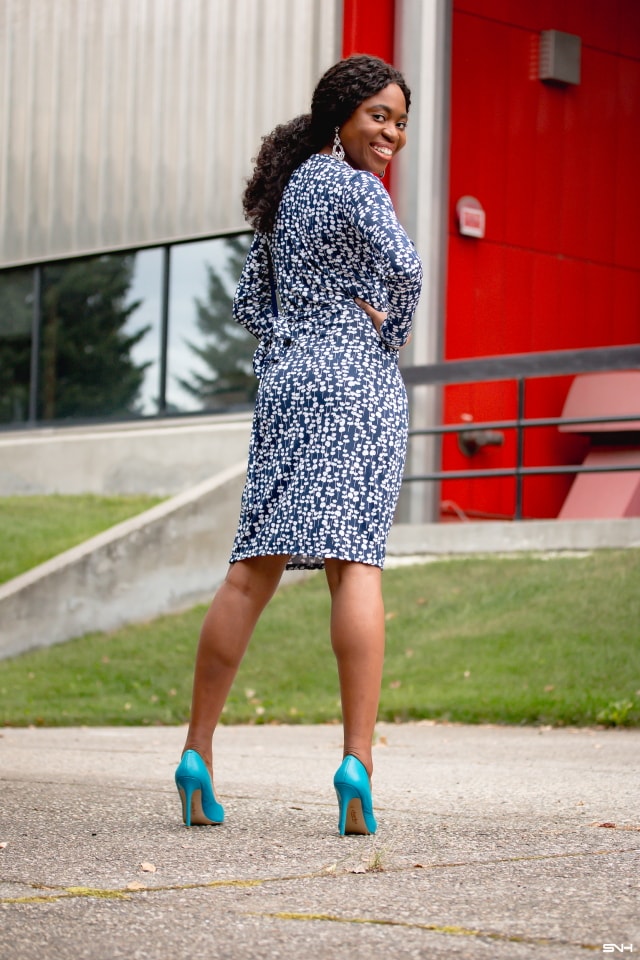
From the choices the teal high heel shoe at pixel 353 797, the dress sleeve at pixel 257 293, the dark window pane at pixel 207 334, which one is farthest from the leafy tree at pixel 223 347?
the teal high heel shoe at pixel 353 797

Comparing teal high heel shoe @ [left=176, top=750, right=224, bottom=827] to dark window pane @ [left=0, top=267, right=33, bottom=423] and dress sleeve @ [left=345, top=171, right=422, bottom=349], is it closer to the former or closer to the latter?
dress sleeve @ [left=345, top=171, right=422, bottom=349]

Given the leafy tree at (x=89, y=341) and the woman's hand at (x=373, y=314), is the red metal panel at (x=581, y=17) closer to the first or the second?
the leafy tree at (x=89, y=341)

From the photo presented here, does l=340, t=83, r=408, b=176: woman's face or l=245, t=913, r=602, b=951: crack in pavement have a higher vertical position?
l=340, t=83, r=408, b=176: woman's face

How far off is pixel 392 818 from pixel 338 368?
1.17 meters

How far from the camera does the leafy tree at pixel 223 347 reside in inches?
581

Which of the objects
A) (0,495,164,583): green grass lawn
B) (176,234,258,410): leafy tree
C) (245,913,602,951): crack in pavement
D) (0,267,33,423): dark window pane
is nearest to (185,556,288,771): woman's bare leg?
(245,913,602,951): crack in pavement

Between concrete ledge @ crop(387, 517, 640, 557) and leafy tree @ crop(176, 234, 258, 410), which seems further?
leafy tree @ crop(176, 234, 258, 410)

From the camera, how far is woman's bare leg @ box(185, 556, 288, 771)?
381cm

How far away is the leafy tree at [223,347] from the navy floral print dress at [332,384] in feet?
35.0

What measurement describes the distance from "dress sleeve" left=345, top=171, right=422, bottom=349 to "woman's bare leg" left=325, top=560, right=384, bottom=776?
612 mm

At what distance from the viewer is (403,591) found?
34.8ft

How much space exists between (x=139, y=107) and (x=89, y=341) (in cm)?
252

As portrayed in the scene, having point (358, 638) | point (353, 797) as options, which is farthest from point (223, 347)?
point (353, 797)

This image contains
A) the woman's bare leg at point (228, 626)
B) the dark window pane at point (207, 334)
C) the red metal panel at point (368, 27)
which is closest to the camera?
the woman's bare leg at point (228, 626)
